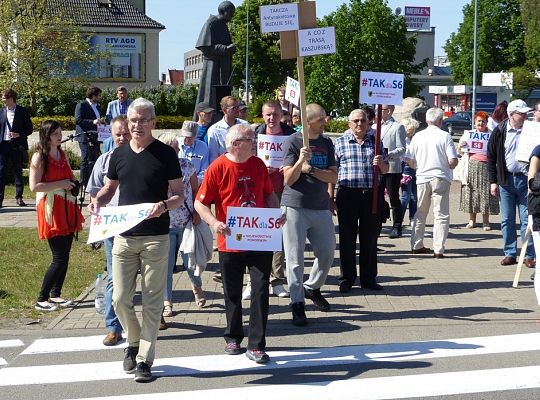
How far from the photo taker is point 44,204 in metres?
8.96

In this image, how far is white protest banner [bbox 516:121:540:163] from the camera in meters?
10.1

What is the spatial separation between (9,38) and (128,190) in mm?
36683

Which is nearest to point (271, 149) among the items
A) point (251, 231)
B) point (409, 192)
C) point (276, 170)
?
point (276, 170)

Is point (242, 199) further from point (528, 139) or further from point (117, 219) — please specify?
point (528, 139)

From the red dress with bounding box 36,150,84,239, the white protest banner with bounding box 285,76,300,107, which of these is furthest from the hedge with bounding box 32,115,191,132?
the red dress with bounding box 36,150,84,239

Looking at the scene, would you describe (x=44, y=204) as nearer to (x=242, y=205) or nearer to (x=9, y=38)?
(x=242, y=205)

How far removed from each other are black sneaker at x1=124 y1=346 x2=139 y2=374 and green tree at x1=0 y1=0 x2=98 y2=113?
33.4m

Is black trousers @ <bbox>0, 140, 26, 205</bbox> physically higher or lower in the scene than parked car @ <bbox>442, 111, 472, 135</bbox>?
lower

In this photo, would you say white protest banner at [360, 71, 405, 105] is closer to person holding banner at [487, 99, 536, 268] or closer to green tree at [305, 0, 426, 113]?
person holding banner at [487, 99, 536, 268]

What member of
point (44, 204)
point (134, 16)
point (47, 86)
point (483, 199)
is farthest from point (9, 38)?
point (44, 204)

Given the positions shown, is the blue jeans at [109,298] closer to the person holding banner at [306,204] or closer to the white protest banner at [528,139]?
the person holding banner at [306,204]

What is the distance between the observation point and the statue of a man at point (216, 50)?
18.1 m

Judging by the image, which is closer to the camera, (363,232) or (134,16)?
(363,232)

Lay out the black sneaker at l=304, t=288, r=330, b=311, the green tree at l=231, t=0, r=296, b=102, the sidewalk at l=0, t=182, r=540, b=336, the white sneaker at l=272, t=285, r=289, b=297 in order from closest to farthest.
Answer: the sidewalk at l=0, t=182, r=540, b=336 → the black sneaker at l=304, t=288, r=330, b=311 → the white sneaker at l=272, t=285, r=289, b=297 → the green tree at l=231, t=0, r=296, b=102
